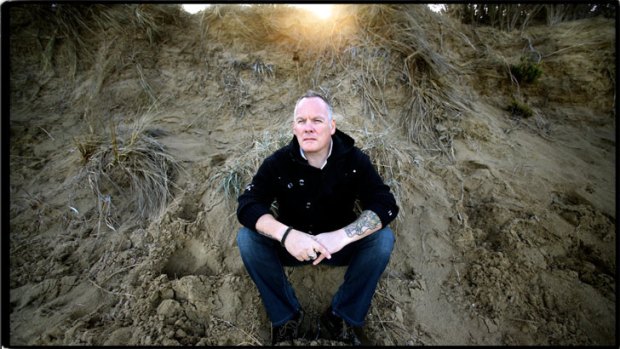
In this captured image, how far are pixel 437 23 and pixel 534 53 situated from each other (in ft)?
4.47

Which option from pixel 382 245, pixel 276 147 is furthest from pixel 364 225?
pixel 276 147

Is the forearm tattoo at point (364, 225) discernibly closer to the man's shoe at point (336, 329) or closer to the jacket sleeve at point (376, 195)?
the jacket sleeve at point (376, 195)

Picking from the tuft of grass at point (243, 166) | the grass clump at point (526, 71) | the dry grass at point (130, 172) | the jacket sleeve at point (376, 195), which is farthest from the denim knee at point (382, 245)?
the grass clump at point (526, 71)

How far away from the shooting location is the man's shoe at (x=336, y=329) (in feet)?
7.50

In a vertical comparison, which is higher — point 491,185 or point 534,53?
point 534,53

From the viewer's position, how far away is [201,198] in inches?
124

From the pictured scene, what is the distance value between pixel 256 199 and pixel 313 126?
668 mm

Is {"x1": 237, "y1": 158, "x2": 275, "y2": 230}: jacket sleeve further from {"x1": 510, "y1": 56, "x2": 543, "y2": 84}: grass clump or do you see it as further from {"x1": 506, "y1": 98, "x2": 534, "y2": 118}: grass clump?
{"x1": 510, "y1": 56, "x2": 543, "y2": 84}: grass clump

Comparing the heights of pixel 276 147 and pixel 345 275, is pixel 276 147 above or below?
above

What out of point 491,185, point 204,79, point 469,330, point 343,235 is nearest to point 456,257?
point 469,330

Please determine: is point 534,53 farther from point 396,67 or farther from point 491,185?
point 491,185

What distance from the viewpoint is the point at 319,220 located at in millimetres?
2393

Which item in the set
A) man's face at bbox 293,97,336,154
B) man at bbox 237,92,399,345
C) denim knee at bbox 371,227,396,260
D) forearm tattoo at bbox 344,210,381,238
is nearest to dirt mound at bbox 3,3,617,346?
man at bbox 237,92,399,345

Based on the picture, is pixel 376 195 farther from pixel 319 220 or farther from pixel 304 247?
pixel 304 247
